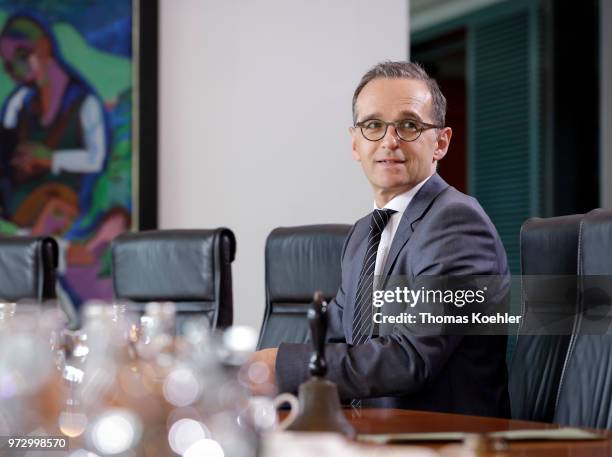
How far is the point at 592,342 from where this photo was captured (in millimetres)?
2152

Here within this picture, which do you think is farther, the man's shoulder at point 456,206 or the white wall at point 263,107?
the white wall at point 263,107

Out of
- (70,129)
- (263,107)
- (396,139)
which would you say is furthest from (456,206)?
(70,129)

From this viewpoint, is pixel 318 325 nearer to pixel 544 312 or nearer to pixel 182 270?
pixel 544 312

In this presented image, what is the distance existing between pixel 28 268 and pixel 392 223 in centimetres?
189

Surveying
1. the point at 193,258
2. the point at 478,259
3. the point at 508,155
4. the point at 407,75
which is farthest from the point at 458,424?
the point at 508,155

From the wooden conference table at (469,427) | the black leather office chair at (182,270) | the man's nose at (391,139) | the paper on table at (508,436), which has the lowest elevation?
the wooden conference table at (469,427)

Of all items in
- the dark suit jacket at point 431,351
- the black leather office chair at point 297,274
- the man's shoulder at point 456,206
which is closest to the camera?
the dark suit jacket at point 431,351

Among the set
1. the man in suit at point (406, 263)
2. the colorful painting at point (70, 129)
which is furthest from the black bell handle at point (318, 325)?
the colorful painting at point (70, 129)

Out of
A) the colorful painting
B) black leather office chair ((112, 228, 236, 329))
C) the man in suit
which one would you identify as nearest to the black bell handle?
the man in suit

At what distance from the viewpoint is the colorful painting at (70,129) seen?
4203 millimetres

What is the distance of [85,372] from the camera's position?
1094 mm

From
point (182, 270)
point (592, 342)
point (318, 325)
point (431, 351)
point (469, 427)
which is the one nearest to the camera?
point (318, 325)

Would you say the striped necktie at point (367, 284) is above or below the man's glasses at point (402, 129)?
below

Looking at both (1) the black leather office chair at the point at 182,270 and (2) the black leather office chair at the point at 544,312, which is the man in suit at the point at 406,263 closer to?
(2) the black leather office chair at the point at 544,312
